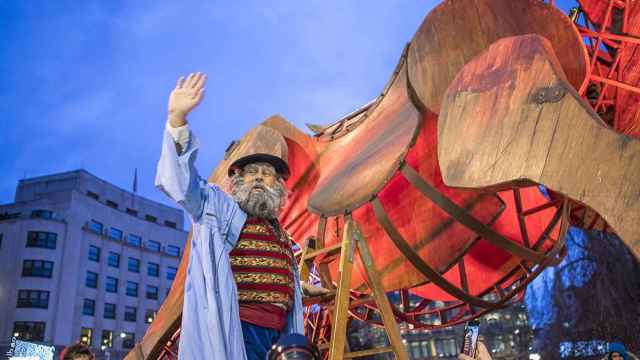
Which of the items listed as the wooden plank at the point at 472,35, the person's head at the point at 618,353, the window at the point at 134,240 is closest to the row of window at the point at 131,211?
the window at the point at 134,240

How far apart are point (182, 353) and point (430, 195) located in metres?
2.20

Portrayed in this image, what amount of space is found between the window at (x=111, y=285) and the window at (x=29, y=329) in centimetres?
533

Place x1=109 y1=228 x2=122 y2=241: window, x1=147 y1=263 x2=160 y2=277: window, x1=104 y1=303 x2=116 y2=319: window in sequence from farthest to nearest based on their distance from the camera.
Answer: x1=147 y1=263 x2=160 y2=277: window
x1=109 y1=228 x2=122 y2=241: window
x1=104 y1=303 x2=116 y2=319: window

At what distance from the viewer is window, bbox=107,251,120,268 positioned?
37.9m

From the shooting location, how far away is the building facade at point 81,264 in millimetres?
32594

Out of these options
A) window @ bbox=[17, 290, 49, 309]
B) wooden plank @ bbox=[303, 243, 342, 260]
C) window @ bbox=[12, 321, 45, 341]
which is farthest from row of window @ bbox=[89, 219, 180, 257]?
wooden plank @ bbox=[303, 243, 342, 260]

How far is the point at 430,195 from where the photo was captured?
4.06 m

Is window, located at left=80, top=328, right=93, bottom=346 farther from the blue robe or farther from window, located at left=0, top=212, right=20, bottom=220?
the blue robe

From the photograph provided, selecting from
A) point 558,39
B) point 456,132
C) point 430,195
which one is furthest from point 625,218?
point 558,39

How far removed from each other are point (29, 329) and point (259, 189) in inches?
1346

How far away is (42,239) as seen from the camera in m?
33.7

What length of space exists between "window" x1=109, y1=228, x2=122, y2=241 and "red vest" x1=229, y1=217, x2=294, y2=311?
38.2 metres

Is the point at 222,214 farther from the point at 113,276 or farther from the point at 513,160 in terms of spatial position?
the point at 113,276

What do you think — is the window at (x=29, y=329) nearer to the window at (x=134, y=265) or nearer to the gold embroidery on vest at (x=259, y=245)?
the window at (x=134, y=265)
